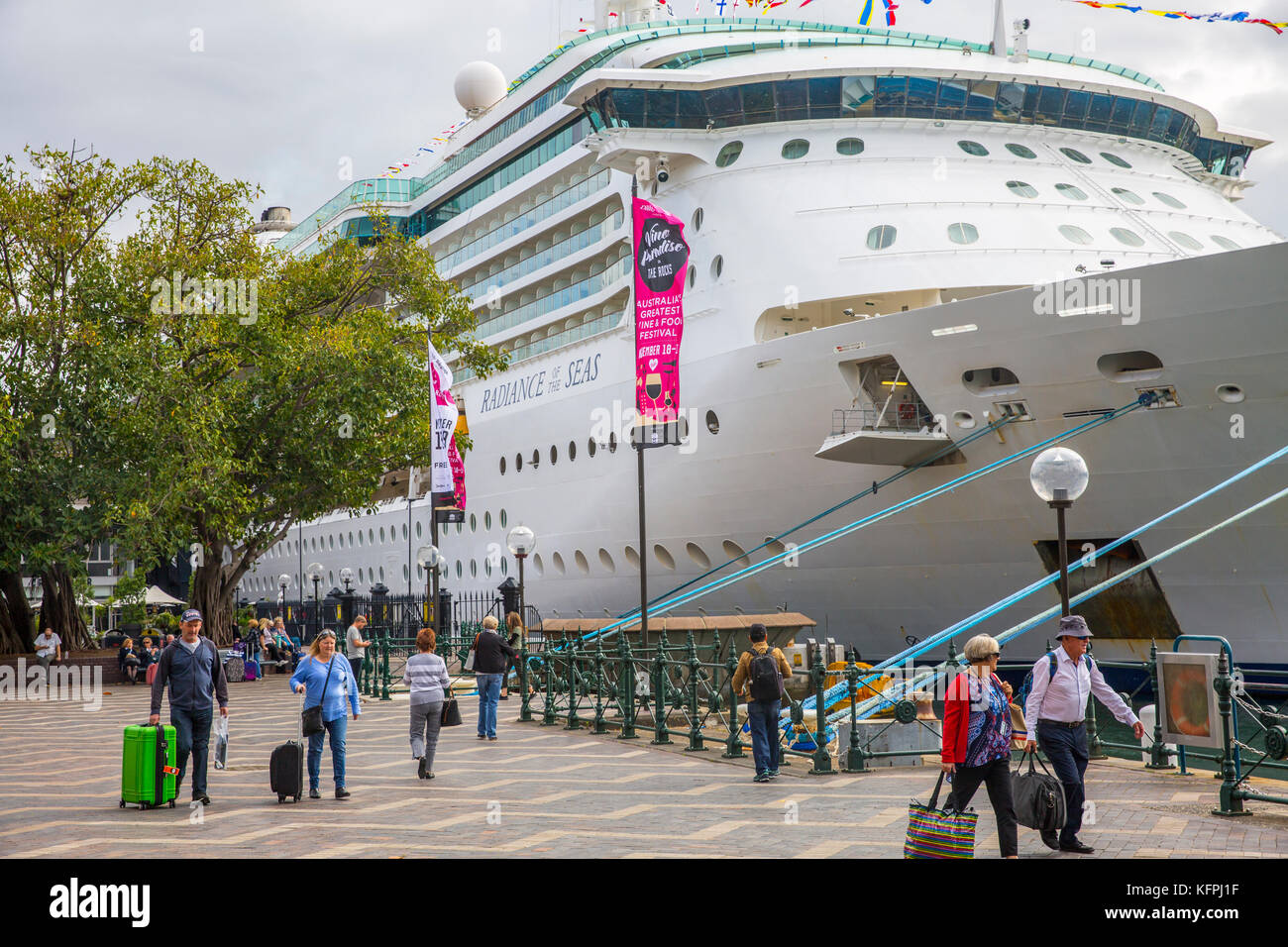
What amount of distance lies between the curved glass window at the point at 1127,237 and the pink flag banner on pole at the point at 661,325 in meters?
8.28

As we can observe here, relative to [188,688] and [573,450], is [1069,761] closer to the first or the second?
[188,688]

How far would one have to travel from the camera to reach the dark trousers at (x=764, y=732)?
461 inches

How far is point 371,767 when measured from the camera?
1348 centimetres

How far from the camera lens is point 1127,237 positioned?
21.6 metres

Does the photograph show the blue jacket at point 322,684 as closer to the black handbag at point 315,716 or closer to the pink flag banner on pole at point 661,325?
the black handbag at point 315,716

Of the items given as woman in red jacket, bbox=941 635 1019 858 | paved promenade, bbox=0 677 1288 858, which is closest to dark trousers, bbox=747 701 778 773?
paved promenade, bbox=0 677 1288 858

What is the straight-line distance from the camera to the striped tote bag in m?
6.78

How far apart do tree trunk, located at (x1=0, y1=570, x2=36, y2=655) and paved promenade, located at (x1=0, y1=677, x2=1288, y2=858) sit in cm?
1605

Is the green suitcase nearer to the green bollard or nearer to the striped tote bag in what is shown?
the green bollard

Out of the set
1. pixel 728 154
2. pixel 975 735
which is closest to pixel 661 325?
pixel 728 154

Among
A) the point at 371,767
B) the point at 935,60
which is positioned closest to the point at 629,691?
the point at 371,767

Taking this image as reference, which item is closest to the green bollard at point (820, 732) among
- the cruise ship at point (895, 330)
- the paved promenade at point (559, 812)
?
the paved promenade at point (559, 812)

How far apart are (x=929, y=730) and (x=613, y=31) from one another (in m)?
21.9
